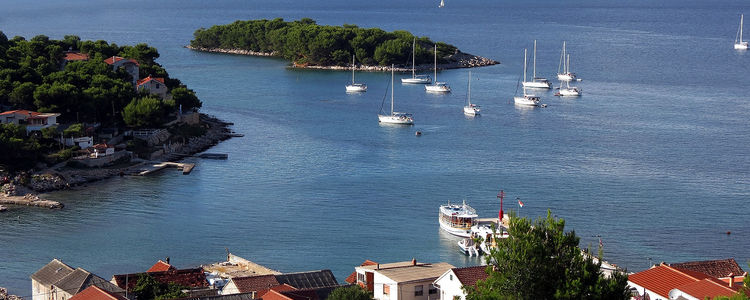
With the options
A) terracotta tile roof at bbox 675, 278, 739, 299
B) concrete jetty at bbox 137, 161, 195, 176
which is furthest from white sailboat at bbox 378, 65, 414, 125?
terracotta tile roof at bbox 675, 278, 739, 299

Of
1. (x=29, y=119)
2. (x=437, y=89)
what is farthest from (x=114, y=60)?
(x=437, y=89)

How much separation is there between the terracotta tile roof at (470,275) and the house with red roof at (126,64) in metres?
32.1

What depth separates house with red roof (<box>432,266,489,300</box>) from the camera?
55.5 ft

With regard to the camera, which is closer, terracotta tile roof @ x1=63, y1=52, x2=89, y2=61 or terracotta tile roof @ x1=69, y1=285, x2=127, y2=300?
terracotta tile roof @ x1=69, y1=285, x2=127, y2=300

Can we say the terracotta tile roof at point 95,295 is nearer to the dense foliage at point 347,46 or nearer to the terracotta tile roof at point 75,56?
the terracotta tile roof at point 75,56

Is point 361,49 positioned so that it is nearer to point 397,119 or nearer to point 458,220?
point 397,119

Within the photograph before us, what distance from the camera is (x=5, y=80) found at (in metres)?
39.0

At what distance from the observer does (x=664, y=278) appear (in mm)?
17672

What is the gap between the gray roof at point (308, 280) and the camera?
1908cm

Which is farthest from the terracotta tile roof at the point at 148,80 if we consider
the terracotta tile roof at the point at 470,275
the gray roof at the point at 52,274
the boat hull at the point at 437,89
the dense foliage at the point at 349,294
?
the dense foliage at the point at 349,294

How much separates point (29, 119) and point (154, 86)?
8.88 meters

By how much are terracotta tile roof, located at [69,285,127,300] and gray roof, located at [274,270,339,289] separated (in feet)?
10.6

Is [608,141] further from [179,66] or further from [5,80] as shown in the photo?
A: [179,66]

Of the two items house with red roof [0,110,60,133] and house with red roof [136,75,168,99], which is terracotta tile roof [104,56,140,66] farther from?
house with red roof [0,110,60,133]
